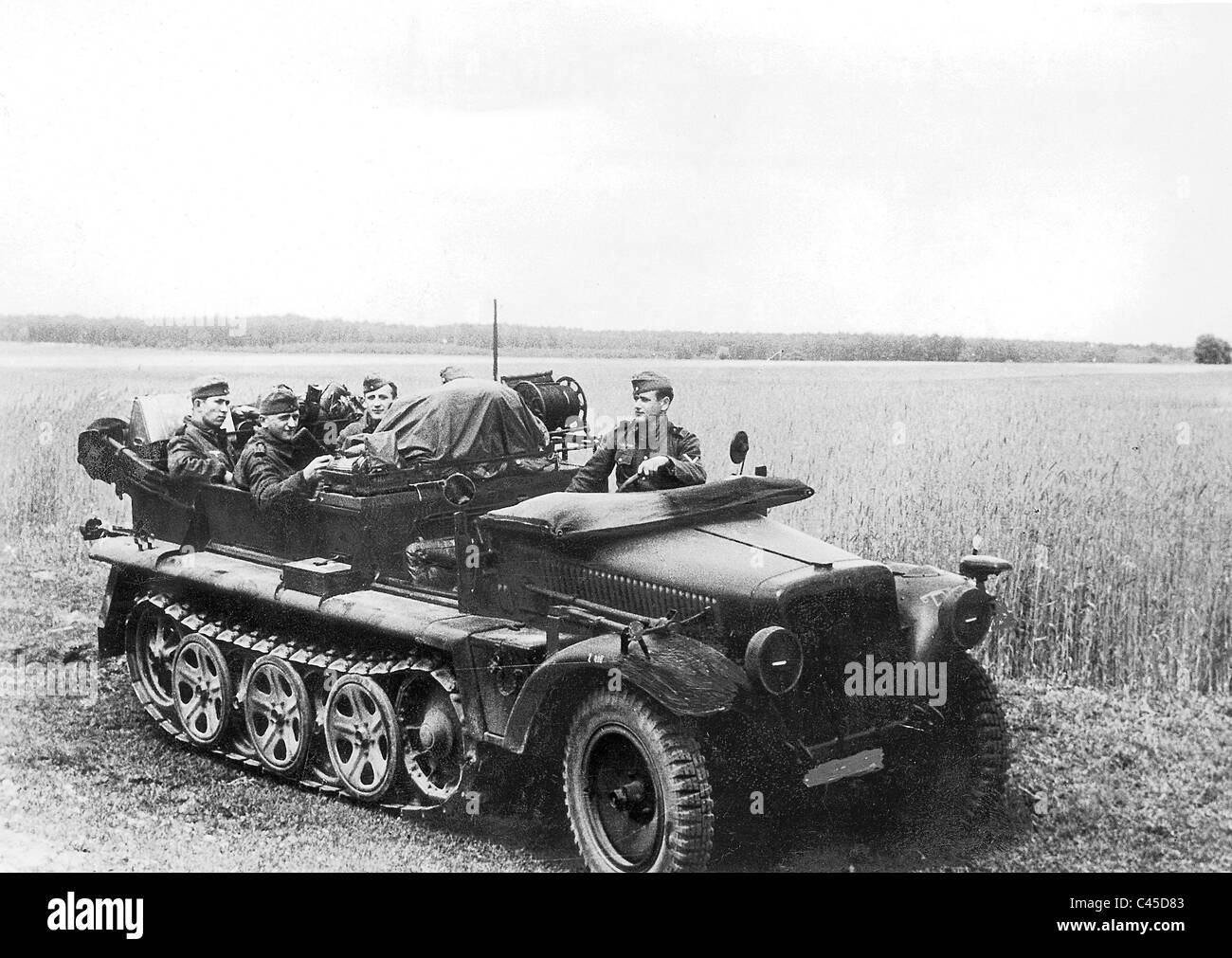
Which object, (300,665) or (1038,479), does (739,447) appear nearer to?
(1038,479)

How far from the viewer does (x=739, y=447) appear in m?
7.00

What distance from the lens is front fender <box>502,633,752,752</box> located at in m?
5.74

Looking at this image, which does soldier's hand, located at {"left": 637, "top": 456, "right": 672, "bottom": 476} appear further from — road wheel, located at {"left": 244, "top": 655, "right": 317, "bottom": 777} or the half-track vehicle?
road wheel, located at {"left": 244, "top": 655, "right": 317, "bottom": 777}

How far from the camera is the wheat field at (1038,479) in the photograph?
23.4 feet

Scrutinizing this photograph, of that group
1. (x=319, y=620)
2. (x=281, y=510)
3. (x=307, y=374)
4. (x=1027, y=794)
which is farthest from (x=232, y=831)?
(x=1027, y=794)

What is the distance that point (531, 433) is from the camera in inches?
310

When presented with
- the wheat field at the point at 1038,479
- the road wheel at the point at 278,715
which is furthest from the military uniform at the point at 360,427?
the wheat field at the point at 1038,479

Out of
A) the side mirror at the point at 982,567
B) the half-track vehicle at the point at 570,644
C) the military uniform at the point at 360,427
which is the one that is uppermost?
the military uniform at the point at 360,427

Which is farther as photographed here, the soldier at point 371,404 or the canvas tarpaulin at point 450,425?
the soldier at point 371,404

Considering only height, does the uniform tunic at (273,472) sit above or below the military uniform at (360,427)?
below

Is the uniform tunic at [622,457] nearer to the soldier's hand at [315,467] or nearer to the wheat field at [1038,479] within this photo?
the wheat field at [1038,479]

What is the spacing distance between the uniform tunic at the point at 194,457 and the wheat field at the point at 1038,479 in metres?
2.40

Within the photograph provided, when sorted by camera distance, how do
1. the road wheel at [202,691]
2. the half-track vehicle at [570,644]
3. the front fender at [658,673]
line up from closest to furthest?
the front fender at [658,673] → the half-track vehicle at [570,644] → the road wheel at [202,691]

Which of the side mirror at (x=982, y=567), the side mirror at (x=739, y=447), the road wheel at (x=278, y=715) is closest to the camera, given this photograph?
the side mirror at (x=982, y=567)
